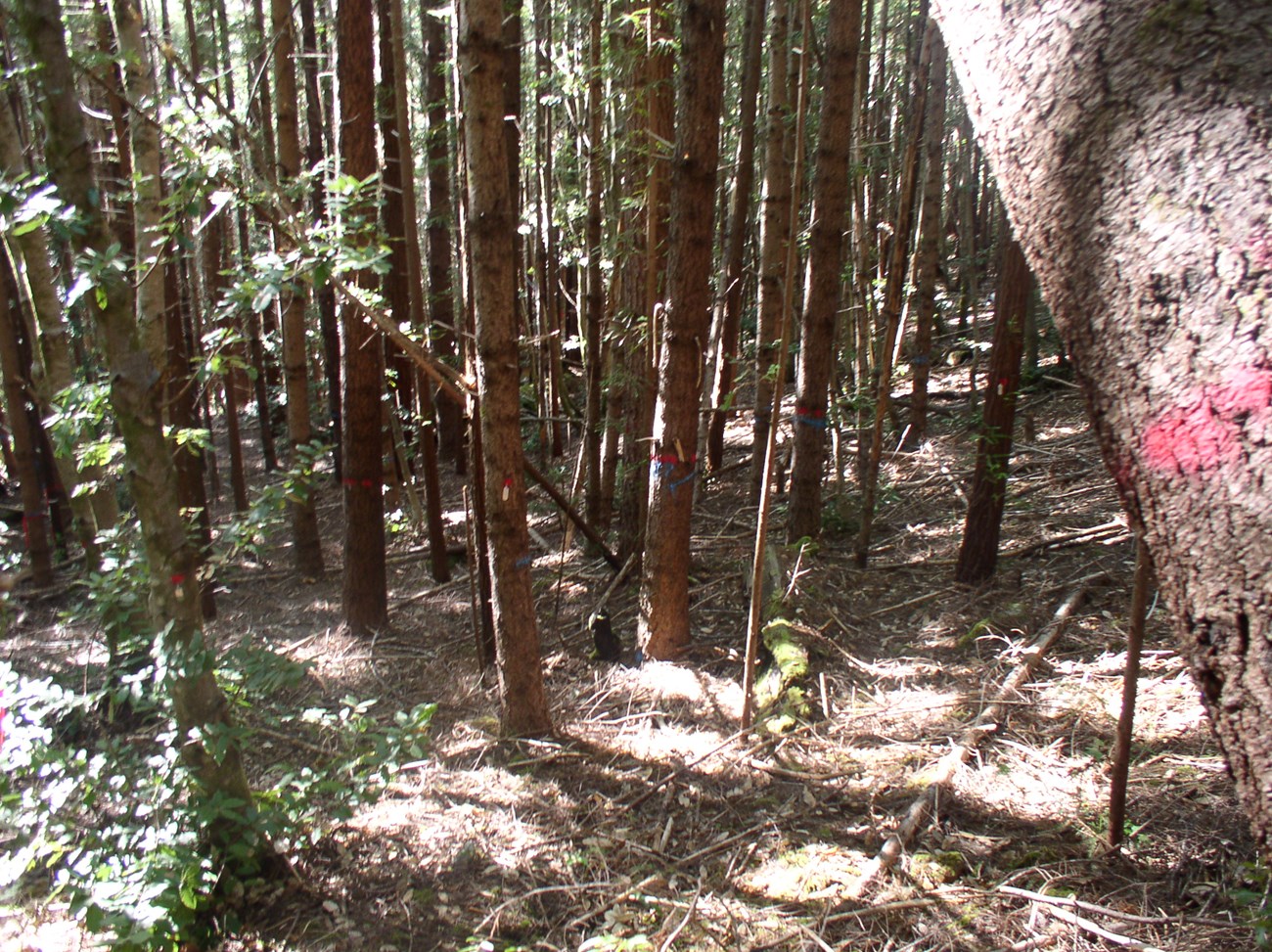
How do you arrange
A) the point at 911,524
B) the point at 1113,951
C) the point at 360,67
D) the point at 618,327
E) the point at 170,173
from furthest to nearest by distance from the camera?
the point at 911,524 → the point at 618,327 → the point at 360,67 → the point at 170,173 → the point at 1113,951

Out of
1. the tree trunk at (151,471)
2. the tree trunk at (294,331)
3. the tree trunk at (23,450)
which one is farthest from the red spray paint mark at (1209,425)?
the tree trunk at (23,450)

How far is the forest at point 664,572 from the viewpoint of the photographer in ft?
3.43

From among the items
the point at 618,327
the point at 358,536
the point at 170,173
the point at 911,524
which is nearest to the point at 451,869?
the point at 170,173

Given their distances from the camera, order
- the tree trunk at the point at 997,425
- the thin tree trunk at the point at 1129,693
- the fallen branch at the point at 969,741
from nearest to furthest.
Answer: the thin tree trunk at the point at 1129,693, the fallen branch at the point at 969,741, the tree trunk at the point at 997,425

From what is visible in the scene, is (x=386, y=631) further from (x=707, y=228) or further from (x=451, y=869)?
(x=707, y=228)

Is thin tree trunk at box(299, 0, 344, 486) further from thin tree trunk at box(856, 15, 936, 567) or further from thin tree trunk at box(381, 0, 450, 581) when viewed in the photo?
thin tree trunk at box(856, 15, 936, 567)

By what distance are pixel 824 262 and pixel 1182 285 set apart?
616 centimetres

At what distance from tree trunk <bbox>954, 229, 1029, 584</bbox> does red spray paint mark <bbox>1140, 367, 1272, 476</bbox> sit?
5247 mm

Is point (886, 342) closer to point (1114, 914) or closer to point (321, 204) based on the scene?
point (1114, 914)

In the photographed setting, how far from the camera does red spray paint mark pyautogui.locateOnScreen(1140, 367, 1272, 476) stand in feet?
2.88

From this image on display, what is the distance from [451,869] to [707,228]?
373 centimetres

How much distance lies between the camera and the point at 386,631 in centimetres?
710

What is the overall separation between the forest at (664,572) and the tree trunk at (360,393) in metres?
0.04

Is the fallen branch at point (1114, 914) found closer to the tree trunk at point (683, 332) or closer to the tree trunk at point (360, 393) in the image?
the tree trunk at point (683, 332)
